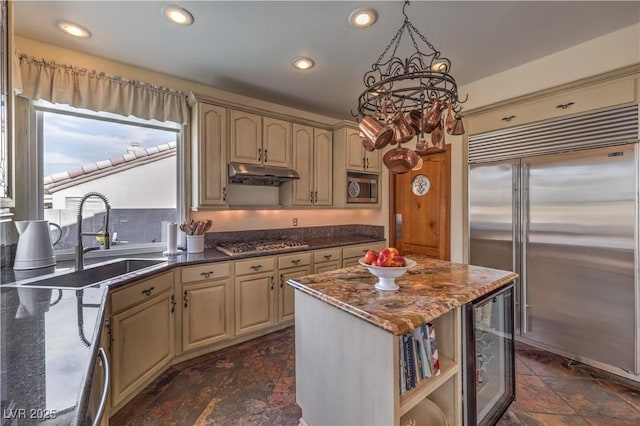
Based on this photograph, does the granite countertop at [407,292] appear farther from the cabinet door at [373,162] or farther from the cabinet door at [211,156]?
the cabinet door at [373,162]

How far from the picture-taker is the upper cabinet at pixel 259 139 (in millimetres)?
2914

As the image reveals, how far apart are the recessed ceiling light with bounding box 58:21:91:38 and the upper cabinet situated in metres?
1.22

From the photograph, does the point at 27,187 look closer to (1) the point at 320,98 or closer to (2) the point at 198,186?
(2) the point at 198,186

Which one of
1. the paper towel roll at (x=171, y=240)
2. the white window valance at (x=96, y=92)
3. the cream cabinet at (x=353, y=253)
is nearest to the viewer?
the white window valance at (x=96, y=92)

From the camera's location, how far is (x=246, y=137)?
9.77ft

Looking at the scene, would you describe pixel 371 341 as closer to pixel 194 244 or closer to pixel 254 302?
pixel 254 302

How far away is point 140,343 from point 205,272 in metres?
0.70

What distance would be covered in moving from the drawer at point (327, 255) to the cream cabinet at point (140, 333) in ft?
5.05

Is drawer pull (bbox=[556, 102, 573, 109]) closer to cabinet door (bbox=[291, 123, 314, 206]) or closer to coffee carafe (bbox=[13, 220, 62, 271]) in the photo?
cabinet door (bbox=[291, 123, 314, 206])

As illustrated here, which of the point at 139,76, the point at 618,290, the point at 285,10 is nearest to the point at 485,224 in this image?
the point at 618,290

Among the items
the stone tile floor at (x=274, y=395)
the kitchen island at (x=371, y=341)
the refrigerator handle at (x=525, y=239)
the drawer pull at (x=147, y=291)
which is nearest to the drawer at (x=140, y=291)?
the drawer pull at (x=147, y=291)

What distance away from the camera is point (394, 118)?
4.85ft

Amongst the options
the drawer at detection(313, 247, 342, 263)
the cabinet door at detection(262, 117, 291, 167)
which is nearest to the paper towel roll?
the cabinet door at detection(262, 117, 291, 167)

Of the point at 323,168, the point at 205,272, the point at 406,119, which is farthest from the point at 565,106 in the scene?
the point at 205,272
